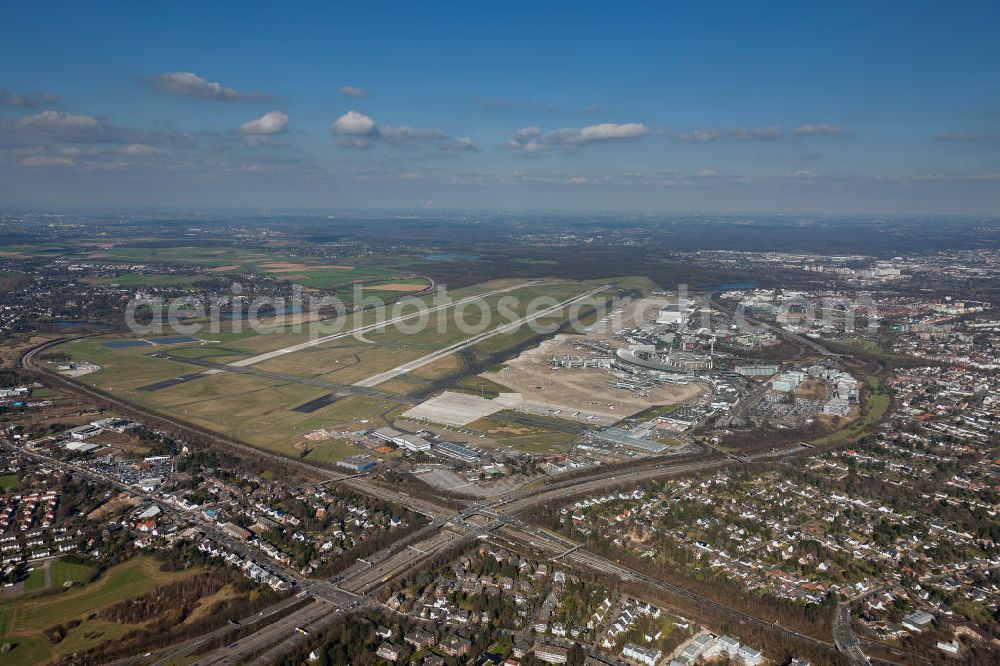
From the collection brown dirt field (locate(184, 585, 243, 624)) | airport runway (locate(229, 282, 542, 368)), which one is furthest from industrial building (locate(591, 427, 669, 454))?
airport runway (locate(229, 282, 542, 368))

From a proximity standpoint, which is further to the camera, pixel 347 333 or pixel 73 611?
pixel 347 333

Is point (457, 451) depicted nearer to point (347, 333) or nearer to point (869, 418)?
point (869, 418)

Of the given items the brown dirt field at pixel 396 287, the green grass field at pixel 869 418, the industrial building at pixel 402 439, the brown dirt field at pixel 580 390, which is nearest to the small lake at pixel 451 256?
A: the brown dirt field at pixel 396 287

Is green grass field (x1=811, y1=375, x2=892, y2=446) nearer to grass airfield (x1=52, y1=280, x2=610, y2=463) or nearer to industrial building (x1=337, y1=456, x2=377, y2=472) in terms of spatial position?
grass airfield (x1=52, y1=280, x2=610, y2=463)

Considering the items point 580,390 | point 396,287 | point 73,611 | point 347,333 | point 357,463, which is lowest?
point 73,611

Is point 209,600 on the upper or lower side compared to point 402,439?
lower

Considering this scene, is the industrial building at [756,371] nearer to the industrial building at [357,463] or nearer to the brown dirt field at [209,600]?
the industrial building at [357,463]

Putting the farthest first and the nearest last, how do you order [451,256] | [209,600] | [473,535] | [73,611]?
[451,256]
[473,535]
[209,600]
[73,611]

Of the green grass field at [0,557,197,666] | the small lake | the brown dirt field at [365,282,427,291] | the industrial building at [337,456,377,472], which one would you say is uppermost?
the small lake

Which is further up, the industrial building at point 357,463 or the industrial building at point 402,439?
the industrial building at point 402,439

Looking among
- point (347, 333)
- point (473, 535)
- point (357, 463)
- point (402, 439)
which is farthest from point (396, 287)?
point (473, 535)

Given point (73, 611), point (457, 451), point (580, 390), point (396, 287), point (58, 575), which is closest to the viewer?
point (73, 611)
